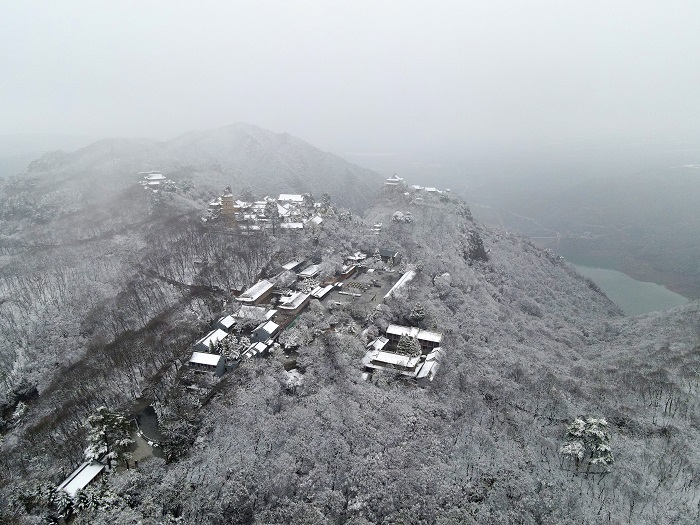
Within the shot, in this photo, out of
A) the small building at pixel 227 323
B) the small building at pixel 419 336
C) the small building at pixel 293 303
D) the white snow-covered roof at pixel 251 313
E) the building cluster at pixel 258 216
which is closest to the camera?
the small building at pixel 227 323

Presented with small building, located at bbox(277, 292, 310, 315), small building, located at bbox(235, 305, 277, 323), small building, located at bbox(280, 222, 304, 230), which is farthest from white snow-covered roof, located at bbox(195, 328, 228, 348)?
small building, located at bbox(280, 222, 304, 230)

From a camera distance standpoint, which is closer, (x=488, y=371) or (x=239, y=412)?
(x=239, y=412)

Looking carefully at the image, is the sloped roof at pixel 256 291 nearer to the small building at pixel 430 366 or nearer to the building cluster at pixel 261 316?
the building cluster at pixel 261 316

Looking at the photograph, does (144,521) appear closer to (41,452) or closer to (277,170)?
(41,452)

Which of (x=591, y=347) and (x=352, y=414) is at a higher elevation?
(x=352, y=414)

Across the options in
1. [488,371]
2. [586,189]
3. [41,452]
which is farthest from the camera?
[586,189]

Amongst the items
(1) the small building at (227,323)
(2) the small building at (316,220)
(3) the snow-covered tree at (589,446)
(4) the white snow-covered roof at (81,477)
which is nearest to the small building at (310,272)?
(2) the small building at (316,220)

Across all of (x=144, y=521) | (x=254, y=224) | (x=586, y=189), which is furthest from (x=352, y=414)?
(x=586, y=189)
